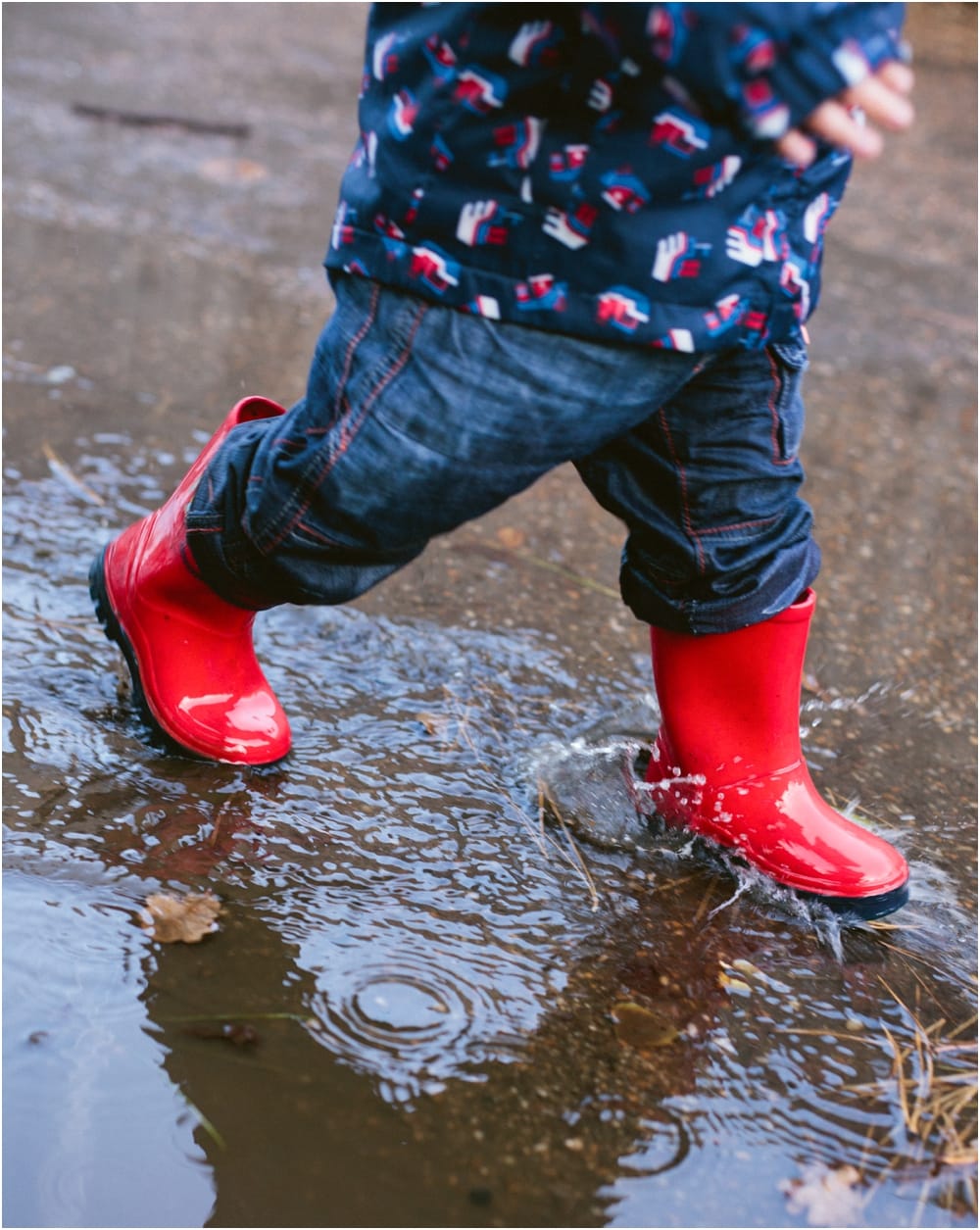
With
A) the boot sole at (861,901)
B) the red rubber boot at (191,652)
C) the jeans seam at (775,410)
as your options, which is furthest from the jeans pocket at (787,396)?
the red rubber boot at (191,652)

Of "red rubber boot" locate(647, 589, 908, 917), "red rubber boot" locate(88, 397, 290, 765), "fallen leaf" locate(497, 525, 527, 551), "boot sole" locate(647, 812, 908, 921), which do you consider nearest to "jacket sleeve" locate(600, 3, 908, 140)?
"red rubber boot" locate(647, 589, 908, 917)

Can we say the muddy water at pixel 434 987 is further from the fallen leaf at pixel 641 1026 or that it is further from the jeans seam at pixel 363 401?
the jeans seam at pixel 363 401

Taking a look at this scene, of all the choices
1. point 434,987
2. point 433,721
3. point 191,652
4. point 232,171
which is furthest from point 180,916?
point 232,171

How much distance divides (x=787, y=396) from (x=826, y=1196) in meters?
0.84

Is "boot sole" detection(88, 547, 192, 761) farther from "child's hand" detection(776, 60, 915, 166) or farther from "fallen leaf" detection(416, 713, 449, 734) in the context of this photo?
"child's hand" detection(776, 60, 915, 166)

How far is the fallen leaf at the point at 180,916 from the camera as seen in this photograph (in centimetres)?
139

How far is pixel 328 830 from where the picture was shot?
1.63 meters

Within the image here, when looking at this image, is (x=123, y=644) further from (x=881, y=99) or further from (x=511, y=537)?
(x=881, y=99)

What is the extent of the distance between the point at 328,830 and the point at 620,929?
15.0 inches

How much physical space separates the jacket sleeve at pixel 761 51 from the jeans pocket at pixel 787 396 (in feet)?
1.27

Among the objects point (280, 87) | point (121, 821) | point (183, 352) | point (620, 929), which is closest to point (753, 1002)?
Result: point (620, 929)

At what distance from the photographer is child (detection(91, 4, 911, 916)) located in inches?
45.3

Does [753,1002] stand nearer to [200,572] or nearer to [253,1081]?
[253,1081]

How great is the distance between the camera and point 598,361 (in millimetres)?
1295
